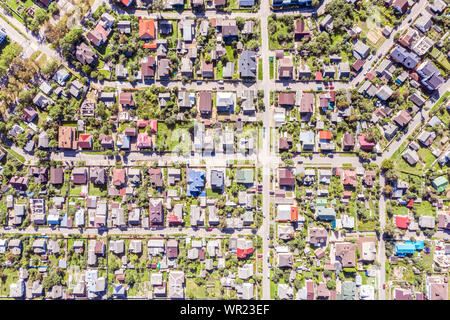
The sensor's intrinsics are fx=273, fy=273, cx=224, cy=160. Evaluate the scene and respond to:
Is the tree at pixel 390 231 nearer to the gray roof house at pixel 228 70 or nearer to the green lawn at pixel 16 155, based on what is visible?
the gray roof house at pixel 228 70

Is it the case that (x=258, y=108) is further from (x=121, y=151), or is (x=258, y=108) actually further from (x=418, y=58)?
(x=418, y=58)

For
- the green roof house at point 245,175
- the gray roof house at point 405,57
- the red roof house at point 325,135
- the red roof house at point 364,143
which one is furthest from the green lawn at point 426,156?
the green roof house at point 245,175

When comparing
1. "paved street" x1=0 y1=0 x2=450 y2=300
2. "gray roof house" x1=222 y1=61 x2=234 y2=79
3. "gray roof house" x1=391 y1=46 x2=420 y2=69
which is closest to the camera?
"gray roof house" x1=391 y1=46 x2=420 y2=69

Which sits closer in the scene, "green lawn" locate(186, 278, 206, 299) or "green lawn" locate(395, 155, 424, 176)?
"green lawn" locate(395, 155, 424, 176)

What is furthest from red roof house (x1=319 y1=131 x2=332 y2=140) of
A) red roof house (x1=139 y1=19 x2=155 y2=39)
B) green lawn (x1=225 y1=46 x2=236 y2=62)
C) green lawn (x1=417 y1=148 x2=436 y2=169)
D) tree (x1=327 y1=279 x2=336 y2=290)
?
red roof house (x1=139 y1=19 x2=155 y2=39)

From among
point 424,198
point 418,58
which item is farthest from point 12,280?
point 418,58

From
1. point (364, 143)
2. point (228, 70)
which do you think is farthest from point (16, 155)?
point (364, 143)

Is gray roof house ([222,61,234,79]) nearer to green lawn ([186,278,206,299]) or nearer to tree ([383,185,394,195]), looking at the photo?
tree ([383,185,394,195])
